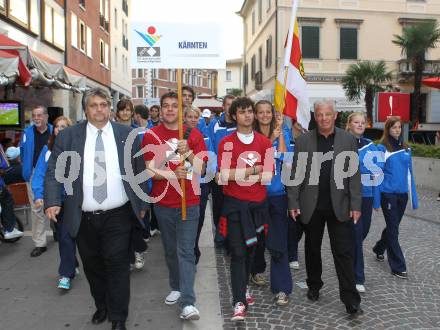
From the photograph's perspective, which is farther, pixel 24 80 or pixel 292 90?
pixel 24 80

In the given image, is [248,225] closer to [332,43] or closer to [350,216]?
[350,216]

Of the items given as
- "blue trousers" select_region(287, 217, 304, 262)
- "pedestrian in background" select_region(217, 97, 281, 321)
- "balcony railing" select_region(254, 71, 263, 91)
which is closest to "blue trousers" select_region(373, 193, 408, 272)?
"blue trousers" select_region(287, 217, 304, 262)

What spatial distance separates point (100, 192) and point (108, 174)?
0.49ft

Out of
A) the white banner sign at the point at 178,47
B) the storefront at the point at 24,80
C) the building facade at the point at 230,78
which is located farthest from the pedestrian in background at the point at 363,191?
the building facade at the point at 230,78

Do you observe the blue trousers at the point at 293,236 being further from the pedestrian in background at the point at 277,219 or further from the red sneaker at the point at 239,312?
the red sneaker at the point at 239,312

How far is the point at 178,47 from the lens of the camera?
429cm

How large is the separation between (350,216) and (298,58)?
7.55 feet

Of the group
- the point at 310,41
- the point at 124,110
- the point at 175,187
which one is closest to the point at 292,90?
the point at 124,110

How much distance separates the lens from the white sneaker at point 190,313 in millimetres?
3777

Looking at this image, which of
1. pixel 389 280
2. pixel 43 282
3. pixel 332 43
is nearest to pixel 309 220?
pixel 389 280

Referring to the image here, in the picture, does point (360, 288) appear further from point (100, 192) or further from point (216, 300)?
point (100, 192)

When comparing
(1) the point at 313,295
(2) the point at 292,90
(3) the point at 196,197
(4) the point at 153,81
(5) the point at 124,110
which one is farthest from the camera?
(4) the point at 153,81

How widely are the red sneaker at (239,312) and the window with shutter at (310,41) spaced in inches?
1052

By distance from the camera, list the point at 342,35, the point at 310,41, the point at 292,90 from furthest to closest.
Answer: the point at 342,35, the point at 310,41, the point at 292,90
